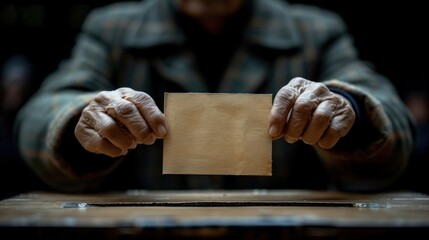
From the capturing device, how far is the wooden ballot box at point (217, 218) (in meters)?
0.98

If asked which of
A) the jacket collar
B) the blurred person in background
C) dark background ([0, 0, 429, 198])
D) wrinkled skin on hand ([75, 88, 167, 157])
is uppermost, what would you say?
wrinkled skin on hand ([75, 88, 167, 157])

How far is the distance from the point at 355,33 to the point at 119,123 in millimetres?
2476

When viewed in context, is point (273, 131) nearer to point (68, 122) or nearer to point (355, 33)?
point (68, 122)

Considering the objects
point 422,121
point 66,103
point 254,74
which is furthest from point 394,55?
point 66,103

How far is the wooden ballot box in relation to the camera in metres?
0.98

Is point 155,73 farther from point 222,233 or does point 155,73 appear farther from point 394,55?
point 394,55

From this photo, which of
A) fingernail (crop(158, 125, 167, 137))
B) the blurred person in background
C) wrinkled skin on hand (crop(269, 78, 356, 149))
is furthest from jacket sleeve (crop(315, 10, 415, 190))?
the blurred person in background

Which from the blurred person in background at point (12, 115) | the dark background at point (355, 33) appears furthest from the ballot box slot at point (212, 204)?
the dark background at point (355, 33)

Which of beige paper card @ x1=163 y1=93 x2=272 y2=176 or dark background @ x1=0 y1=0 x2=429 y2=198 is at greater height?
beige paper card @ x1=163 y1=93 x2=272 y2=176

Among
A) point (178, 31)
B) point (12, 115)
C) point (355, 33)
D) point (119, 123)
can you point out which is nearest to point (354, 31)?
point (355, 33)

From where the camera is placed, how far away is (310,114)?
1460 mm

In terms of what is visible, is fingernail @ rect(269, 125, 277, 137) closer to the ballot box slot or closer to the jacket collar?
the ballot box slot

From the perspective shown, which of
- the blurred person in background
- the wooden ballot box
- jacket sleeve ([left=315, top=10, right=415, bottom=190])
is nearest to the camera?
the wooden ballot box

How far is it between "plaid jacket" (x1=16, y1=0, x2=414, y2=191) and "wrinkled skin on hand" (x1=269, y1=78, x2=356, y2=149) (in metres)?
0.37
